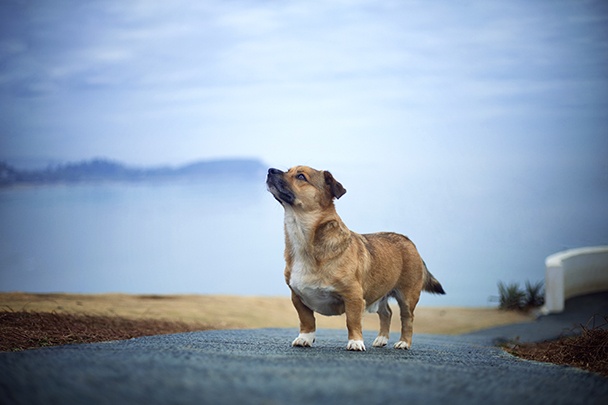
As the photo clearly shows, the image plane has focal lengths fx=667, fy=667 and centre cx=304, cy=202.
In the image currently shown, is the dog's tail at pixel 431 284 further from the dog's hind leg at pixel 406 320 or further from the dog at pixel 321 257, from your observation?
the dog at pixel 321 257

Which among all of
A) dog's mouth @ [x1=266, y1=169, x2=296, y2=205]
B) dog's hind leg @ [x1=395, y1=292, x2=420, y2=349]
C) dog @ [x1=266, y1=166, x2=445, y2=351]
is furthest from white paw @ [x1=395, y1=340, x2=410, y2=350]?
dog's mouth @ [x1=266, y1=169, x2=296, y2=205]

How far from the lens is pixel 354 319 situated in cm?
581

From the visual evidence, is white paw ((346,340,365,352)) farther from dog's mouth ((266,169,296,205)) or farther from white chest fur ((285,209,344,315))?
dog's mouth ((266,169,296,205))

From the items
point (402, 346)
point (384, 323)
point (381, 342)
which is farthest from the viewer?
point (384, 323)

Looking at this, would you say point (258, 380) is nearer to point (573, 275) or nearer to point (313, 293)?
point (313, 293)

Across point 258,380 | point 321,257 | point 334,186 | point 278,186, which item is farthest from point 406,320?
point 258,380

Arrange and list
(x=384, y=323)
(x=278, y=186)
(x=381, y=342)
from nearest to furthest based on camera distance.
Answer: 1. (x=278, y=186)
2. (x=381, y=342)
3. (x=384, y=323)

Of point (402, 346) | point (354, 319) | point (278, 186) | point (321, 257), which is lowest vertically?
point (402, 346)

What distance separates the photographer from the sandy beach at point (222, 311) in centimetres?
1082

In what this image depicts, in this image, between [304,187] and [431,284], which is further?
[431,284]

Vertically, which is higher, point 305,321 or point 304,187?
point 304,187

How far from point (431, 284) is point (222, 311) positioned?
674 centimetres

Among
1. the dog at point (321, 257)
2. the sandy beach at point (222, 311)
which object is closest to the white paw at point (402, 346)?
the dog at point (321, 257)

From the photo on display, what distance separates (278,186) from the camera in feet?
19.5
